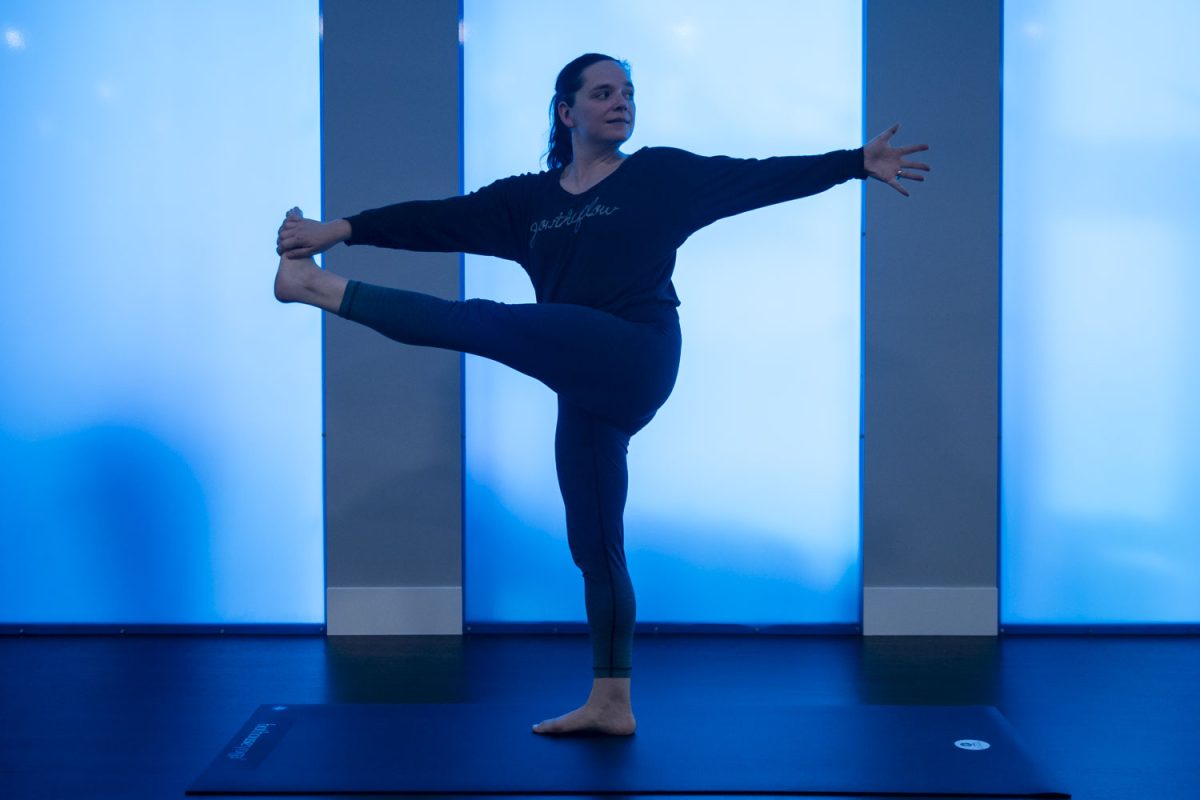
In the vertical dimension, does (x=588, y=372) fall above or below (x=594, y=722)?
above

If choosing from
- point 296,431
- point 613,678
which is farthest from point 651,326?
point 296,431

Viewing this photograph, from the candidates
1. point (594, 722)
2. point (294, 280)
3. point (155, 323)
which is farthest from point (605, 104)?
point (155, 323)

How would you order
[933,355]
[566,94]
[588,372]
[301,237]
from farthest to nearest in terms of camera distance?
[933,355]
[566,94]
[301,237]
[588,372]

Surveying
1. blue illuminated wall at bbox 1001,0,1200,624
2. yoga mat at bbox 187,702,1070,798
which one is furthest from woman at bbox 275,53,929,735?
blue illuminated wall at bbox 1001,0,1200,624

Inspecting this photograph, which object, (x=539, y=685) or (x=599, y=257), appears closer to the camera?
(x=599, y=257)

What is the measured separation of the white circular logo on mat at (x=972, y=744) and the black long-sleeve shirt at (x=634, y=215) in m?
1.07

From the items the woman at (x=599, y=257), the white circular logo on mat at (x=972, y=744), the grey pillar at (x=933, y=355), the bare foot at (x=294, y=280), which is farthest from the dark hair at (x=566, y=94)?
the white circular logo on mat at (x=972, y=744)

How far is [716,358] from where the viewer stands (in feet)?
12.2

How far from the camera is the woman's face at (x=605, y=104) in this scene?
8.15 ft

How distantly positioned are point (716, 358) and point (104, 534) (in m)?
2.03

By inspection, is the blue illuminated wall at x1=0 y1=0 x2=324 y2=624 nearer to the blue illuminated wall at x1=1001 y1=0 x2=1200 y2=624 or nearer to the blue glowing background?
the blue glowing background

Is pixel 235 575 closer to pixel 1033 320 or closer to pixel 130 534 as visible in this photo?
pixel 130 534

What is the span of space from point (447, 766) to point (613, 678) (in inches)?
16.5

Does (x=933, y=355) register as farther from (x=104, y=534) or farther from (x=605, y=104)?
(x=104, y=534)
